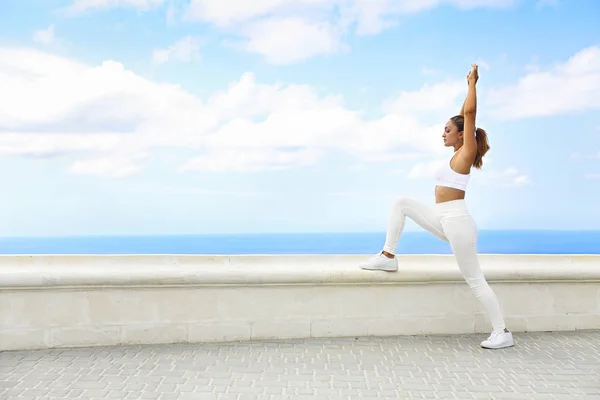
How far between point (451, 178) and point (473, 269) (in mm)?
661

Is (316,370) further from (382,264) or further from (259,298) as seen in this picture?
(382,264)

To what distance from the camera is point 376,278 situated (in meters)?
4.75

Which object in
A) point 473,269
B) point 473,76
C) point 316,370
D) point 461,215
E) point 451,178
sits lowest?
point 316,370

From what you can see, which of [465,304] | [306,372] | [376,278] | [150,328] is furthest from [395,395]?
[150,328]

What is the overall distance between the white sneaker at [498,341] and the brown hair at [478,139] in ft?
3.94

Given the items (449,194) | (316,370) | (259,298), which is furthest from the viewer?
(259,298)

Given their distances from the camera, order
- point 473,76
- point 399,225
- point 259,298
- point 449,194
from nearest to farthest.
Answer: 1. point 473,76
2. point 449,194
3. point 259,298
4. point 399,225

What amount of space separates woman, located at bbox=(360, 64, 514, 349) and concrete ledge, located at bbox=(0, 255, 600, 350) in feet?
0.84

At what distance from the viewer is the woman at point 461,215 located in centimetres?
450

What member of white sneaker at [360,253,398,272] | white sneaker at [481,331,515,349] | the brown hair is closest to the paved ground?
white sneaker at [481,331,515,349]

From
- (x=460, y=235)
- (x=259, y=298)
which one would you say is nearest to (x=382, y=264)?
(x=460, y=235)

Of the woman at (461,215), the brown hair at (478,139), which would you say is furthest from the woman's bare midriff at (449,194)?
the brown hair at (478,139)

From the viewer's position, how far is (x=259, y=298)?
469cm

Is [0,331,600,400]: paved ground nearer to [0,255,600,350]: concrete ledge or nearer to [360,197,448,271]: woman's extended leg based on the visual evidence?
[0,255,600,350]: concrete ledge
